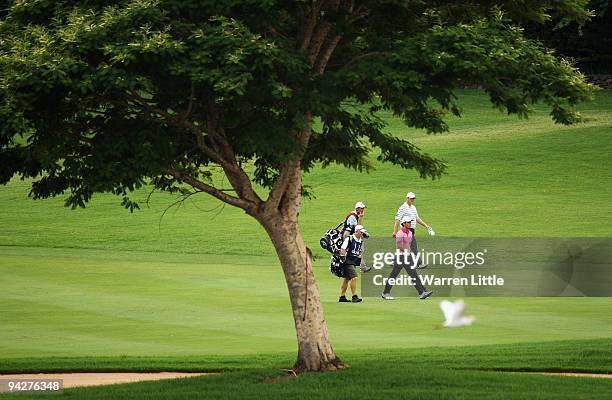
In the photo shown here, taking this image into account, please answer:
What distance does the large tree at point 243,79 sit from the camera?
13.8 m

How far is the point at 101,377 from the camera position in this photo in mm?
17766

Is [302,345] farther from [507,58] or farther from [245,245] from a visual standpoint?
[245,245]

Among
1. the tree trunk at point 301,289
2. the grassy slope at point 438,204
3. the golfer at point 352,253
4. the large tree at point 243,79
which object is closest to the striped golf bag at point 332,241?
the golfer at point 352,253

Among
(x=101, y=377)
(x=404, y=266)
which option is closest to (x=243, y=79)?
(x=101, y=377)

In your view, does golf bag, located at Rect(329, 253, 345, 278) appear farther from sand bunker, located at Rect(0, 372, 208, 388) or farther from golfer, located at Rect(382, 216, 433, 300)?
sand bunker, located at Rect(0, 372, 208, 388)

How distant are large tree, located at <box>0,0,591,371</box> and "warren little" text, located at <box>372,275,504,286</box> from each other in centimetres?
1057

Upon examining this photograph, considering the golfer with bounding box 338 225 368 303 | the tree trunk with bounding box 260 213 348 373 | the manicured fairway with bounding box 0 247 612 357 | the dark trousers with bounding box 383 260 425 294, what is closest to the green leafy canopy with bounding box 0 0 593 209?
the tree trunk with bounding box 260 213 348 373

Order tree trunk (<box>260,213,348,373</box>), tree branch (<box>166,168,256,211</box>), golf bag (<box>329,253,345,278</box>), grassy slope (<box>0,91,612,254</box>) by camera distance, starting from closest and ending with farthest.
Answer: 1. tree branch (<box>166,168,256,211</box>)
2. tree trunk (<box>260,213,348,373</box>)
3. golf bag (<box>329,253,345,278</box>)
4. grassy slope (<box>0,91,612,254</box>)

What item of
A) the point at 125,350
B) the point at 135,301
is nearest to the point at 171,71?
the point at 125,350

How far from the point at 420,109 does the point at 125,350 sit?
6.92 m

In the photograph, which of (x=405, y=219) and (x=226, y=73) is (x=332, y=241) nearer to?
(x=405, y=219)

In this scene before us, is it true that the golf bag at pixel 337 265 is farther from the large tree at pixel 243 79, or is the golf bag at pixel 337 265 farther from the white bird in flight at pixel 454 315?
the large tree at pixel 243 79

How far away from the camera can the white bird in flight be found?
23.2 m

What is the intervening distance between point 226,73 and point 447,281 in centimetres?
1430
